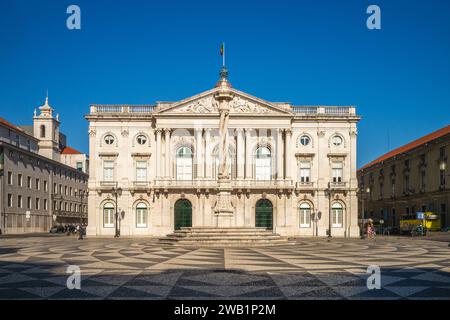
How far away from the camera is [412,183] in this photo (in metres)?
68.2

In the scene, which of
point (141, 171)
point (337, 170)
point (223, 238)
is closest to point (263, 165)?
point (337, 170)

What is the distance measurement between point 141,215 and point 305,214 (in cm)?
1913

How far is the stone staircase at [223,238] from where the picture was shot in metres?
30.4

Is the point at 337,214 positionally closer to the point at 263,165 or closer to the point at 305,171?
the point at 305,171

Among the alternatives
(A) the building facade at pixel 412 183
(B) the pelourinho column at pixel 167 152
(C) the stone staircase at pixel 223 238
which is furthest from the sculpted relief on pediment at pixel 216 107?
(C) the stone staircase at pixel 223 238

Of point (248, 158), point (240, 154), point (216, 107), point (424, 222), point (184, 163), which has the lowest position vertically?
point (424, 222)

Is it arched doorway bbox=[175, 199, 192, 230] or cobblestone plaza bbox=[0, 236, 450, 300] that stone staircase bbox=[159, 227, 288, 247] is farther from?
arched doorway bbox=[175, 199, 192, 230]

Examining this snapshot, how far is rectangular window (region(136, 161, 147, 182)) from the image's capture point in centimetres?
5781

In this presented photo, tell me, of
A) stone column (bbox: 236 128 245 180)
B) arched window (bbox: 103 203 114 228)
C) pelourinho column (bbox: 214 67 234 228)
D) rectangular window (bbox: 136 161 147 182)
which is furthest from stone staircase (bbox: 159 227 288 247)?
arched window (bbox: 103 203 114 228)

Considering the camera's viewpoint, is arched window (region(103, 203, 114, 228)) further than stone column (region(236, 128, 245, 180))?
Yes

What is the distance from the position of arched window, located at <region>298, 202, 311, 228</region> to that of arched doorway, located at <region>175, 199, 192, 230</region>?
12.9 metres

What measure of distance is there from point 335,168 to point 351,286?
153 feet

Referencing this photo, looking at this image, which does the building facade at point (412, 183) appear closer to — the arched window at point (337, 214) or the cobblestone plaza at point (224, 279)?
the arched window at point (337, 214)
